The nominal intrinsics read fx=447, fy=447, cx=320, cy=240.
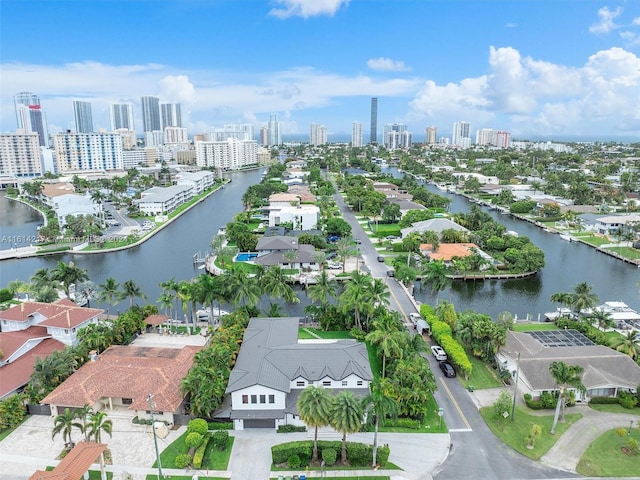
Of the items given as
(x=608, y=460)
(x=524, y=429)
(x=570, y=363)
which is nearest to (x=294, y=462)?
(x=524, y=429)

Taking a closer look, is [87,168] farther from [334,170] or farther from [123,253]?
[123,253]

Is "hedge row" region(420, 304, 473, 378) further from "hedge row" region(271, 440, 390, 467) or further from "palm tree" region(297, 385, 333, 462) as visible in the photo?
"palm tree" region(297, 385, 333, 462)

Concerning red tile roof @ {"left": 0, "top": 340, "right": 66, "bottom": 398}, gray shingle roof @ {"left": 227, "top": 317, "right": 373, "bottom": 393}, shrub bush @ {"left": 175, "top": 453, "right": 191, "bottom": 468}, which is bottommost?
shrub bush @ {"left": 175, "top": 453, "right": 191, "bottom": 468}

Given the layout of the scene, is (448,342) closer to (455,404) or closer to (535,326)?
(455,404)

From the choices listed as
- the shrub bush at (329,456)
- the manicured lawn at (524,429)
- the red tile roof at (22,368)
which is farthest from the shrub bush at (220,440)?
the manicured lawn at (524,429)

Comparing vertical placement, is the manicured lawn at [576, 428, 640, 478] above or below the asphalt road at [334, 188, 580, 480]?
above

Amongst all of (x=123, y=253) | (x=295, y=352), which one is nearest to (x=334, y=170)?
(x=123, y=253)

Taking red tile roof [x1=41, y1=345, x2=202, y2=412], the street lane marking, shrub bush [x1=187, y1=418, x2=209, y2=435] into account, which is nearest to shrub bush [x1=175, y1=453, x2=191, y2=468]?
shrub bush [x1=187, y1=418, x2=209, y2=435]
